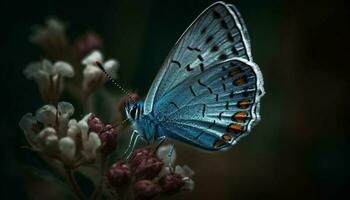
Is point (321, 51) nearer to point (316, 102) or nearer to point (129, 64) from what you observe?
point (316, 102)

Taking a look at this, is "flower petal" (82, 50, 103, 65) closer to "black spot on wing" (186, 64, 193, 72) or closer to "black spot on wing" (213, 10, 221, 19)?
"black spot on wing" (186, 64, 193, 72)

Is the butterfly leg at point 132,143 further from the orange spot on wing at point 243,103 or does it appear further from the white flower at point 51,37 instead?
the white flower at point 51,37

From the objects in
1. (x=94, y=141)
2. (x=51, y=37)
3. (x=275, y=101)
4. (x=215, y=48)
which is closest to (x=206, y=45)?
(x=215, y=48)

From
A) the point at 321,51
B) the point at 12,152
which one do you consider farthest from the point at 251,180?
the point at 12,152

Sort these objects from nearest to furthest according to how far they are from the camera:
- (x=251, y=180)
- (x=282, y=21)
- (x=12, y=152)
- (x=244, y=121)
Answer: (x=244, y=121) < (x=12, y=152) < (x=251, y=180) < (x=282, y=21)

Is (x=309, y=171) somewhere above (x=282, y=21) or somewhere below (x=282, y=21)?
below

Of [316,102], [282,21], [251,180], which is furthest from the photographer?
[282,21]

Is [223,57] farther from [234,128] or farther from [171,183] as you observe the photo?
[171,183]
